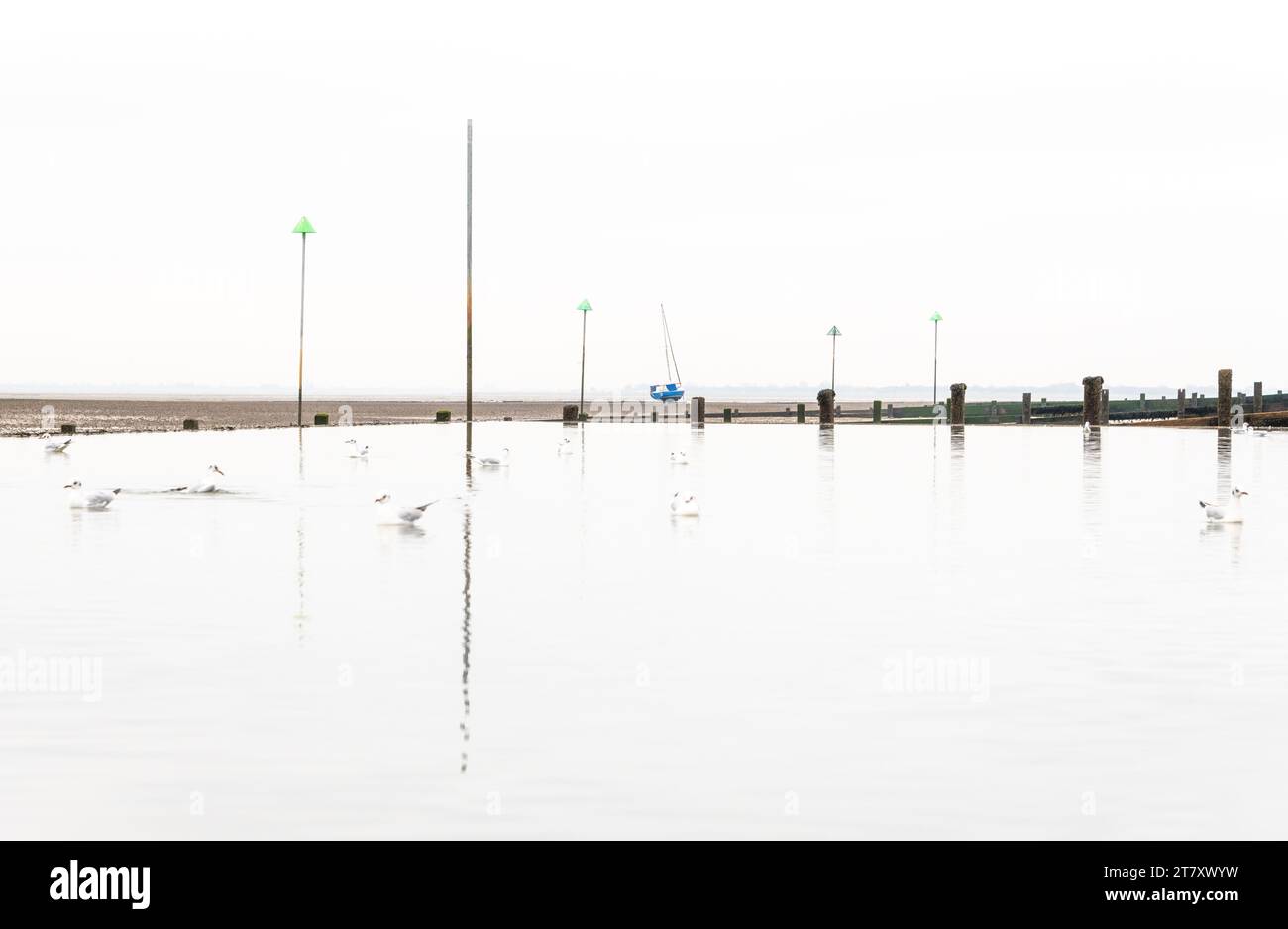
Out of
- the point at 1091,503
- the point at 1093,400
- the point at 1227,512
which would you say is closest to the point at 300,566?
the point at 1227,512

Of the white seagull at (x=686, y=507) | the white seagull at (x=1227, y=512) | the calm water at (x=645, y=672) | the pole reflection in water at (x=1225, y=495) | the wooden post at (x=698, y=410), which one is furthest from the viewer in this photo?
the wooden post at (x=698, y=410)

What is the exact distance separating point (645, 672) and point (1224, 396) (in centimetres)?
6022

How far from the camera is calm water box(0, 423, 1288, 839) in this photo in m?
7.70

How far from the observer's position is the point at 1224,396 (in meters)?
65.8

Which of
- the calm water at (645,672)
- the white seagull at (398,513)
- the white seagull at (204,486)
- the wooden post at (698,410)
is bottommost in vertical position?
the calm water at (645,672)

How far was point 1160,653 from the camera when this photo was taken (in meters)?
12.2

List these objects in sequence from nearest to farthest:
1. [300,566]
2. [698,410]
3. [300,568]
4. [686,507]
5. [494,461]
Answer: [300,568] → [300,566] → [686,507] → [494,461] → [698,410]

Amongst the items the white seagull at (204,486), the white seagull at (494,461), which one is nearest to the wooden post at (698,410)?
the white seagull at (494,461)

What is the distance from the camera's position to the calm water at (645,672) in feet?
25.3

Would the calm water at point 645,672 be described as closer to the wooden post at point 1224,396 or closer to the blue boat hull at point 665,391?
the wooden post at point 1224,396

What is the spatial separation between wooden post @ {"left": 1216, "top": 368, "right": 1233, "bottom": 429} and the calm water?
135 ft

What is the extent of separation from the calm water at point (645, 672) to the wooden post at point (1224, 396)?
4113cm

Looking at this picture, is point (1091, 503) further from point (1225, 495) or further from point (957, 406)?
point (957, 406)
